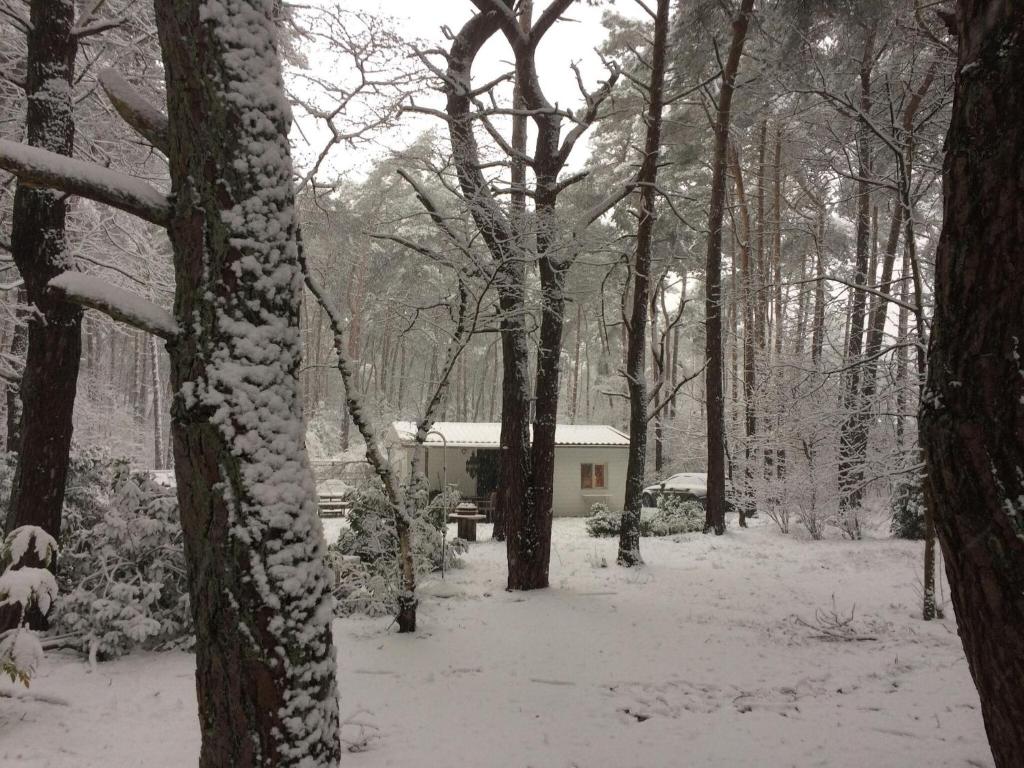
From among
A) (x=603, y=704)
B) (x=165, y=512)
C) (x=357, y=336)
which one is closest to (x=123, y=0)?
(x=165, y=512)

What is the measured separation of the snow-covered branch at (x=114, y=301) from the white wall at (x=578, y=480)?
18.4 meters

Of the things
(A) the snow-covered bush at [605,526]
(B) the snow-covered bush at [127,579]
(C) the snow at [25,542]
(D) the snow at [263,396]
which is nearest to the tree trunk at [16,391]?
(B) the snow-covered bush at [127,579]

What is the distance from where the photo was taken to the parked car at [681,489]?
19.7m

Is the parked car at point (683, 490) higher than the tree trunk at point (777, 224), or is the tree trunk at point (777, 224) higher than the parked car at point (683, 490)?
the tree trunk at point (777, 224)

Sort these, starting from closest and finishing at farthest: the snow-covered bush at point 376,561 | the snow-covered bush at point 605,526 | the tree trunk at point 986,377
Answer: the tree trunk at point 986,377 → the snow-covered bush at point 376,561 → the snow-covered bush at point 605,526

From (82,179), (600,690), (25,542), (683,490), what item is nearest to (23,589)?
Result: (25,542)

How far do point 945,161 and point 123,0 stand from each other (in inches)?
335

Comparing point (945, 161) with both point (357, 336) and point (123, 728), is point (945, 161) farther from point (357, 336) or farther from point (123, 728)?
point (357, 336)

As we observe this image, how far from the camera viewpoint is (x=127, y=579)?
243 inches

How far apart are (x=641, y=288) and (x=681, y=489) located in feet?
39.1

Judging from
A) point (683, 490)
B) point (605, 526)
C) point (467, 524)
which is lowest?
point (605, 526)

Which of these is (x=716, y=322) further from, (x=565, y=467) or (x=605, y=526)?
(x=565, y=467)

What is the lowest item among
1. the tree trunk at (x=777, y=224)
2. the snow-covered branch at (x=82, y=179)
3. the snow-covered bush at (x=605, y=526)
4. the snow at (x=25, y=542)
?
the snow-covered bush at (x=605, y=526)

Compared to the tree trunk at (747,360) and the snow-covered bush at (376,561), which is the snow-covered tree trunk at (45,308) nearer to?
the snow-covered bush at (376,561)
